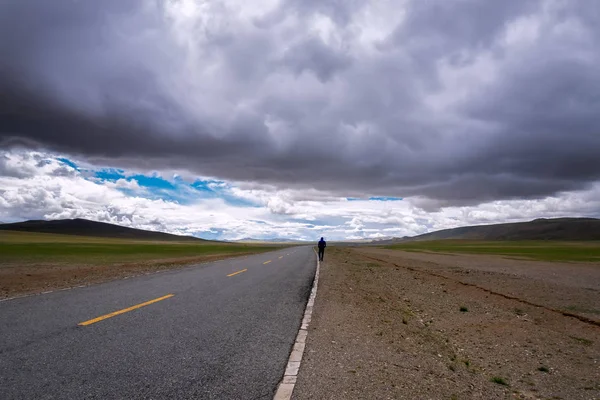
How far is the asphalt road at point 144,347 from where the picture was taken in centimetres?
479

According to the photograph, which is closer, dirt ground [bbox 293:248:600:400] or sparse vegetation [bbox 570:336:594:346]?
dirt ground [bbox 293:248:600:400]

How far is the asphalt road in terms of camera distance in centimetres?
479

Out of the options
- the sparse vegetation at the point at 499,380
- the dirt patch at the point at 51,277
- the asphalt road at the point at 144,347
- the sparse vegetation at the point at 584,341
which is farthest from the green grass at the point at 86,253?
the sparse vegetation at the point at 499,380

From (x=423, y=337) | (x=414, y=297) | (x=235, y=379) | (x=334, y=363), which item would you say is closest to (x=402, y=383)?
(x=334, y=363)

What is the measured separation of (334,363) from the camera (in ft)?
20.6

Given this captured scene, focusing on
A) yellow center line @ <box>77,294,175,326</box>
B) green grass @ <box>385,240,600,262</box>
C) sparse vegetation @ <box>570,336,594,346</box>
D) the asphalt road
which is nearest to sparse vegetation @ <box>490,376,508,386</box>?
the asphalt road

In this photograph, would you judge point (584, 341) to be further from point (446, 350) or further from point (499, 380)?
point (499, 380)

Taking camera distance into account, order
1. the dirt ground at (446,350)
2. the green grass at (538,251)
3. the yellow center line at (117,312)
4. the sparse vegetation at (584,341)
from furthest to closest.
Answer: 1. the green grass at (538,251)
2. the sparse vegetation at (584,341)
3. the yellow center line at (117,312)
4. the dirt ground at (446,350)

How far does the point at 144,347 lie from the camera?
21.0 ft

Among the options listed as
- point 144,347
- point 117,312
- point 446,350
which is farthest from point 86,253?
point 446,350

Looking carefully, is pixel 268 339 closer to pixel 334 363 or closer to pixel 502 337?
pixel 334 363

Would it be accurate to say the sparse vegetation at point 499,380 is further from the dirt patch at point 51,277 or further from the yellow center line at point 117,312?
the dirt patch at point 51,277

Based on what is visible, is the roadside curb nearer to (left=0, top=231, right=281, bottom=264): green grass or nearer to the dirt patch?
the dirt patch

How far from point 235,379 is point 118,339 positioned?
2.73 meters
